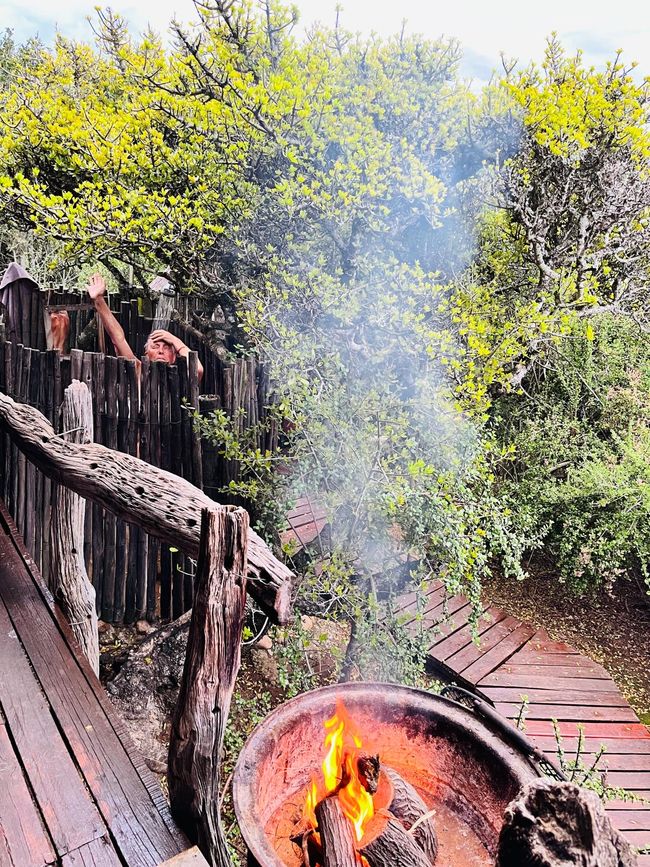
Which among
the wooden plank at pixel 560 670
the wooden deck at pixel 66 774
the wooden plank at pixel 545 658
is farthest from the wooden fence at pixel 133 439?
the wooden plank at pixel 545 658

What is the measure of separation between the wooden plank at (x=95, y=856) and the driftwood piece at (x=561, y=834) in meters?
1.04

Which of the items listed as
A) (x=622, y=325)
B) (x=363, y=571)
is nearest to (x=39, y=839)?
(x=363, y=571)

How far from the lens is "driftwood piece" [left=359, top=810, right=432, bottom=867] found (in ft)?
5.33

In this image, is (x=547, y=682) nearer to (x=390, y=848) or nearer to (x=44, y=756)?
(x=390, y=848)

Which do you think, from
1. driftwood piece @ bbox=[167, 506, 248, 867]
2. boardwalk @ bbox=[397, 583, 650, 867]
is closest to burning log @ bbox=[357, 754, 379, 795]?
driftwood piece @ bbox=[167, 506, 248, 867]

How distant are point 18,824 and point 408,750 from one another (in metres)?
1.38

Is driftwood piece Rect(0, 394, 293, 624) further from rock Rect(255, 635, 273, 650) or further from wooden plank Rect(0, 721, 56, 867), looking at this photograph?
rock Rect(255, 635, 273, 650)

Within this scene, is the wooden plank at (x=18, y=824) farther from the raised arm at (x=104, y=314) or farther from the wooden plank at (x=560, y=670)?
the raised arm at (x=104, y=314)

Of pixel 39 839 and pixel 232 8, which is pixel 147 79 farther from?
pixel 39 839

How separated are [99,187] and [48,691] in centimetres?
381

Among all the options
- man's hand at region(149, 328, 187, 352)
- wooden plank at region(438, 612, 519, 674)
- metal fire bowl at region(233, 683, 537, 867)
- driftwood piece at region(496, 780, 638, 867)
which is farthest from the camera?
man's hand at region(149, 328, 187, 352)

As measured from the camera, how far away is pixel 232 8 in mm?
3592

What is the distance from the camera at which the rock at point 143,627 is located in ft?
12.9

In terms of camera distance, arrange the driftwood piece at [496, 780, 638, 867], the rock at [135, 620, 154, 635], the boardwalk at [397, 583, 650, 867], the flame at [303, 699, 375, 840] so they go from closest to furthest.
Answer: the driftwood piece at [496, 780, 638, 867] → the flame at [303, 699, 375, 840] → the boardwalk at [397, 583, 650, 867] → the rock at [135, 620, 154, 635]
